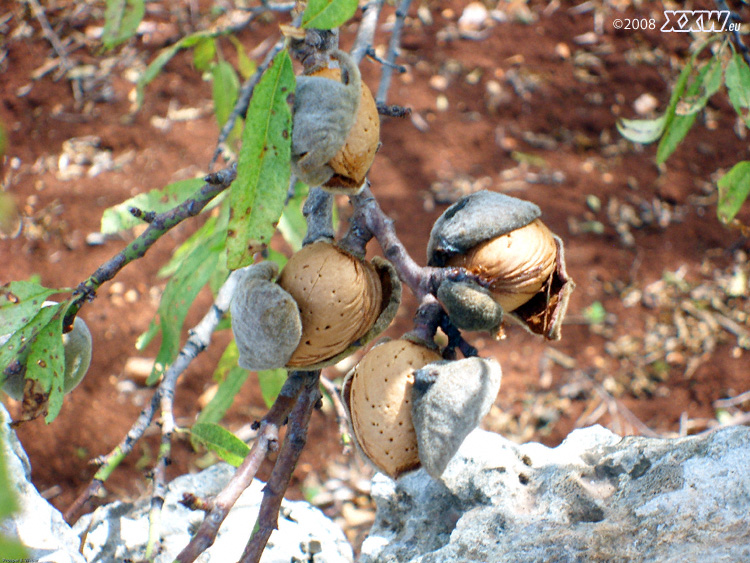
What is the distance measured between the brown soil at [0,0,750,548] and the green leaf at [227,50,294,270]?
2095 mm

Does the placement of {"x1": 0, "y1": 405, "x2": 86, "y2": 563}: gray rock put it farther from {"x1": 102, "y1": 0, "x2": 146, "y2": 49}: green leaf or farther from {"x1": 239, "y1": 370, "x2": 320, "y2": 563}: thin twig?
{"x1": 102, "y1": 0, "x2": 146, "y2": 49}: green leaf

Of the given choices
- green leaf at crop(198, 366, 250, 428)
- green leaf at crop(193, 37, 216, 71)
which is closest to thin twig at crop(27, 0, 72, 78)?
green leaf at crop(193, 37, 216, 71)

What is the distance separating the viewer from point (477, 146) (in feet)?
11.5

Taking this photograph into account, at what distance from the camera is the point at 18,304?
3.71 ft

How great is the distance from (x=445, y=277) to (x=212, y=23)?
3449mm

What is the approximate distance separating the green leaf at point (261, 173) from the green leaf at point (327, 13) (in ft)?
0.29

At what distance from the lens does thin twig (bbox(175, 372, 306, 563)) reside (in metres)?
0.97

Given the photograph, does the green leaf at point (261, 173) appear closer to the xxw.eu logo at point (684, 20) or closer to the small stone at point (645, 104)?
the small stone at point (645, 104)

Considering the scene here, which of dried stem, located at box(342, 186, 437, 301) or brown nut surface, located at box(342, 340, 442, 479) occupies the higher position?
dried stem, located at box(342, 186, 437, 301)

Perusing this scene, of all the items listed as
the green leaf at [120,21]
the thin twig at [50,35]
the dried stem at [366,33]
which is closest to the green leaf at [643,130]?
the dried stem at [366,33]

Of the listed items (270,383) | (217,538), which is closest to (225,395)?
(270,383)

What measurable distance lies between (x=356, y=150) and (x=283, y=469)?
60 centimetres

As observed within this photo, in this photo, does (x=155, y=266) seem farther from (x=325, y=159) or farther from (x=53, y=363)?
(x=325, y=159)

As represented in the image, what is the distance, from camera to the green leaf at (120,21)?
6.77 feet
